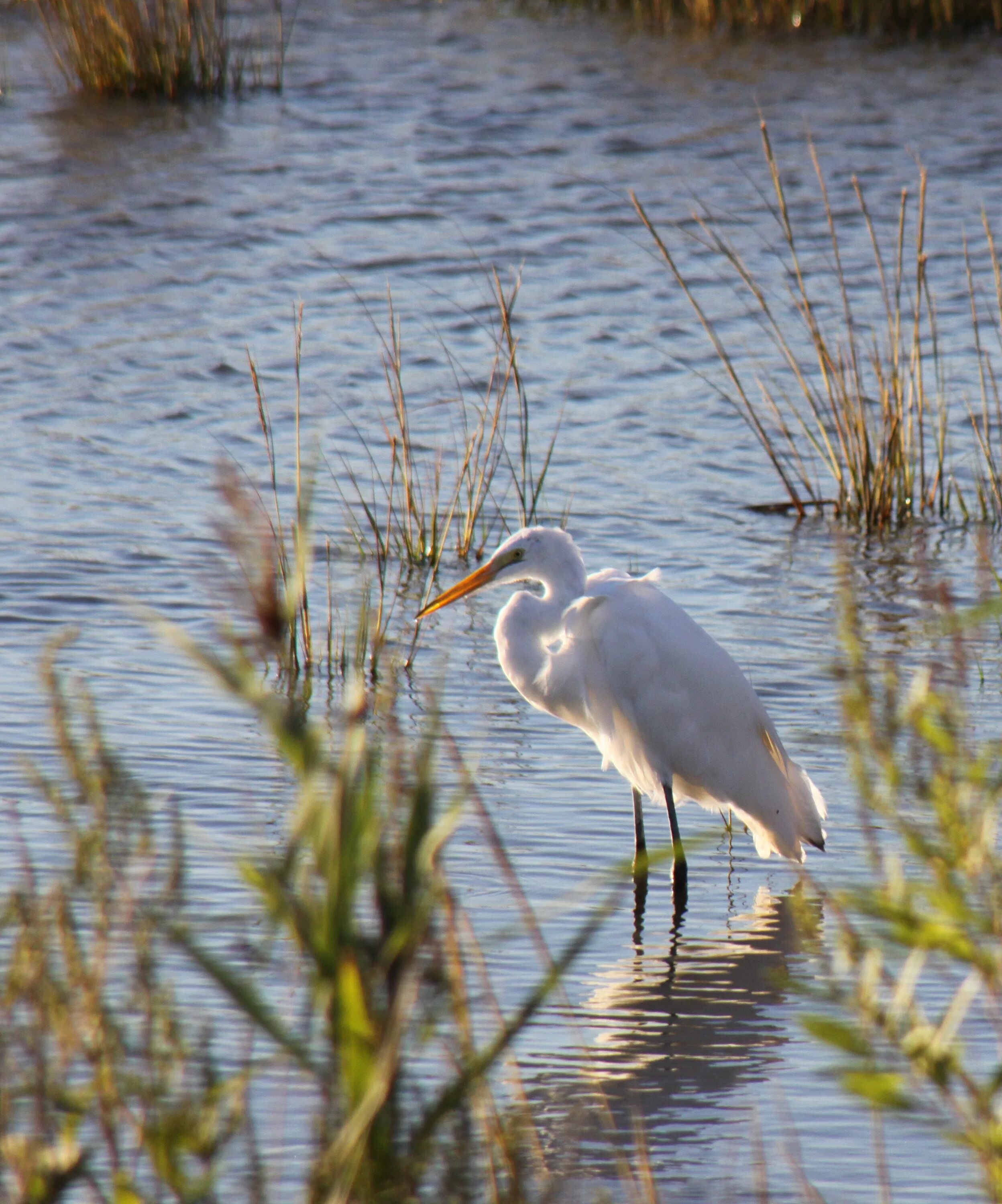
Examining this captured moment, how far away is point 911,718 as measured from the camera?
1.52 metres

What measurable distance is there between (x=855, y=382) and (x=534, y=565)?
2.05 metres

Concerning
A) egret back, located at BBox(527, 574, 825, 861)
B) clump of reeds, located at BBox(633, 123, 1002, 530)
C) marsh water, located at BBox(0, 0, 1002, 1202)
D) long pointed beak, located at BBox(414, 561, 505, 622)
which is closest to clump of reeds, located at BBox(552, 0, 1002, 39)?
marsh water, located at BBox(0, 0, 1002, 1202)

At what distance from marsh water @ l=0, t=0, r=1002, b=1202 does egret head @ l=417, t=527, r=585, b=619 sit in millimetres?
452

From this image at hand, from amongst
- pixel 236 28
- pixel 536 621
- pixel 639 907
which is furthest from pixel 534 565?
pixel 236 28

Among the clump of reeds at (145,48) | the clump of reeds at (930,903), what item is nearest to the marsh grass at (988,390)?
the clump of reeds at (930,903)

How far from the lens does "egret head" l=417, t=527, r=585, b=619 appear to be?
451 cm

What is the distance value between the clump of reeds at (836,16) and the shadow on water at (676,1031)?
11.4 m

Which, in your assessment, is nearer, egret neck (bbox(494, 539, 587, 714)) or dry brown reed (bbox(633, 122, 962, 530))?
egret neck (bbox(494, 539, 587, 714))

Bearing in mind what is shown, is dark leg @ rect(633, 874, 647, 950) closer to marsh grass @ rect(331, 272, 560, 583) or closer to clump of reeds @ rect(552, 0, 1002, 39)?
marsh grass @ rect(331, 272, 560, 583)

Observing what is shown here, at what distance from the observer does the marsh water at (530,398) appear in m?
3.44

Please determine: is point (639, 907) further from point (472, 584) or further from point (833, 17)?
point (833, 17)

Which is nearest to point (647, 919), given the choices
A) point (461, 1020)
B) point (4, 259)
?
point (461, 1020)

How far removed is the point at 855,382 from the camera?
20.2 feet

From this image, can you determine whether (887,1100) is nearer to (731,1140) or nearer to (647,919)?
(731,1140)
